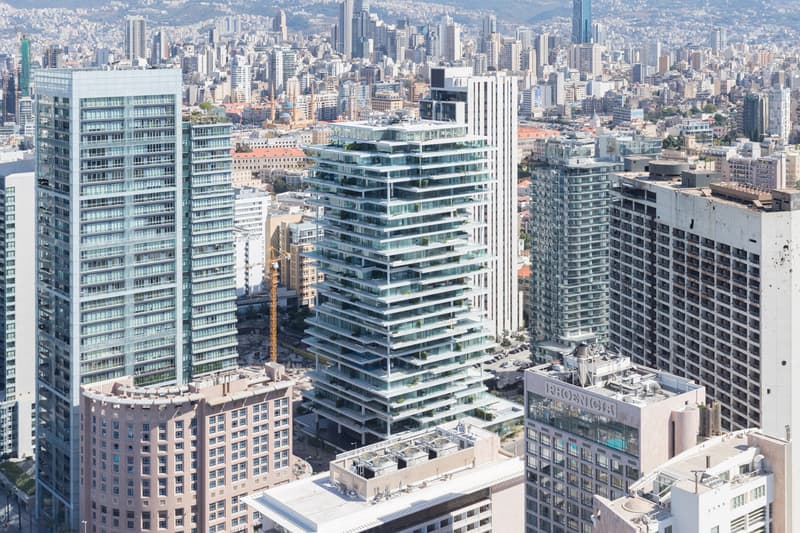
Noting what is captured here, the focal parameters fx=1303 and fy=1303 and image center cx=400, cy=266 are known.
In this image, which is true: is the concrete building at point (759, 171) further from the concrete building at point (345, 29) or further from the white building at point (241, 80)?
the concrete building at point (345, 29)

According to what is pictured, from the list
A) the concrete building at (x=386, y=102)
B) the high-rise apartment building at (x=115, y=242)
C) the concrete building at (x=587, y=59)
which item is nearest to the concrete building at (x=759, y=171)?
the high-rise apartment building at (x=115, y=242)

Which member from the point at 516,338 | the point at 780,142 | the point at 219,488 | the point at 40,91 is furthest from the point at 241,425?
the point at 780,142

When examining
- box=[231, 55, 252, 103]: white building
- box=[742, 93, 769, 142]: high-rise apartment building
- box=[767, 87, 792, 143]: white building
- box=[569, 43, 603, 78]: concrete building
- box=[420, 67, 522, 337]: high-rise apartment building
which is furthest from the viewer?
box=[569, 43, 603, 78]: concrete building

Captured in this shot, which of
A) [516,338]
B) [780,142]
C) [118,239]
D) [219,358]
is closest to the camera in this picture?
[118,239]

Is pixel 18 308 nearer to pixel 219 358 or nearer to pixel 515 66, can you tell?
pixel 219 358

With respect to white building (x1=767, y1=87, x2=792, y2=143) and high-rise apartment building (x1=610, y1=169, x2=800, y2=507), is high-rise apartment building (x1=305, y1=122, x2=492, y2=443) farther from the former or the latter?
white building (x1=767, y1=87, x2=792, y2=143)

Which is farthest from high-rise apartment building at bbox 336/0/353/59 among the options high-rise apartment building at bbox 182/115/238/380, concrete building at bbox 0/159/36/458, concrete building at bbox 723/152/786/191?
high-rise apartment building at bbox 182/115/238/380
